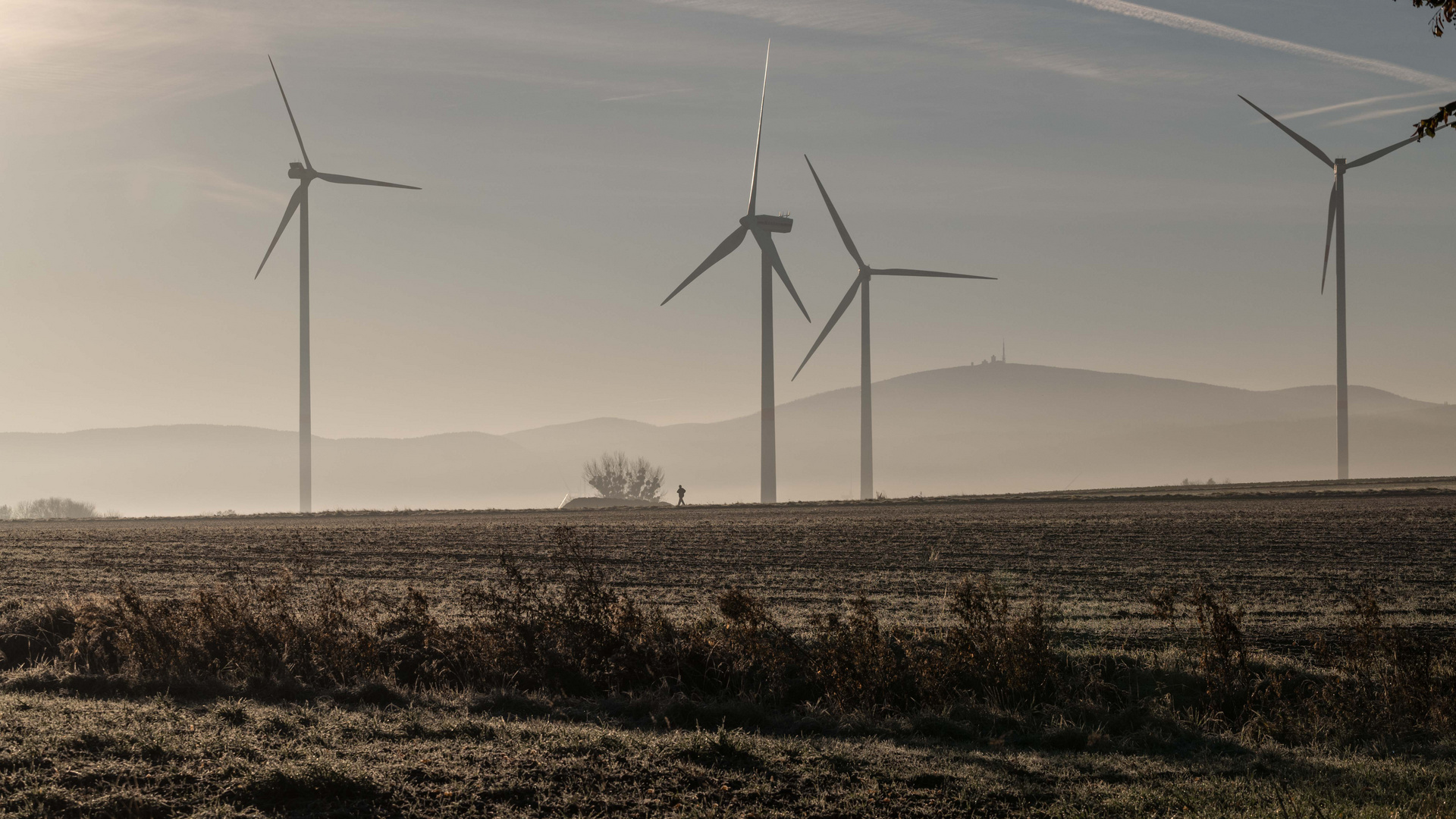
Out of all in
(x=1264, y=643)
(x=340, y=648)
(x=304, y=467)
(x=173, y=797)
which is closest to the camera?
(x=173, y=797)

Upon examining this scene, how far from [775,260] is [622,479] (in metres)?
59.5

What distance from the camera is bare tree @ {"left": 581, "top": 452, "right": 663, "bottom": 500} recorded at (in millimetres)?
132875

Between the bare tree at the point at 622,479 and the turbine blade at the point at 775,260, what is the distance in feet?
184

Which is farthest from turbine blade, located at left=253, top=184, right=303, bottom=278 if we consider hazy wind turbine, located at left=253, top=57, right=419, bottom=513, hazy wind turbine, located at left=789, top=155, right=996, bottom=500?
hazy wind turbine, located at left=789, top=155, right=996, bottom=500

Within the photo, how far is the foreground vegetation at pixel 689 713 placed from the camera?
967 cm

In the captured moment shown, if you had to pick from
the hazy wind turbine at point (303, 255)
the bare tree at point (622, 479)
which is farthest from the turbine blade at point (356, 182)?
the bare tree at point (622, 479)

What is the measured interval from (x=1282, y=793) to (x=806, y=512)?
49.3m

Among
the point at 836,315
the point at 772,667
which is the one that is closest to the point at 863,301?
the point at 836,315

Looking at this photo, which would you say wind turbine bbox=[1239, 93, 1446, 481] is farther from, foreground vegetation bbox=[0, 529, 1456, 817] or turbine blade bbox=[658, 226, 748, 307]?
foreground vegetation bbox=[0, 529, 1456, 817]

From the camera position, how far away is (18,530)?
51781 millimetres

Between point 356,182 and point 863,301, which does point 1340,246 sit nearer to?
point 863,301

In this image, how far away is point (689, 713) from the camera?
13539 mm

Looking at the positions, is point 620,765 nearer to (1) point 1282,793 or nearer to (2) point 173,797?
(2) point 173,797

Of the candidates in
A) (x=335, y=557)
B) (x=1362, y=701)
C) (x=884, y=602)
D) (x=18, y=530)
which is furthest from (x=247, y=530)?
(x=1362, y=701)
